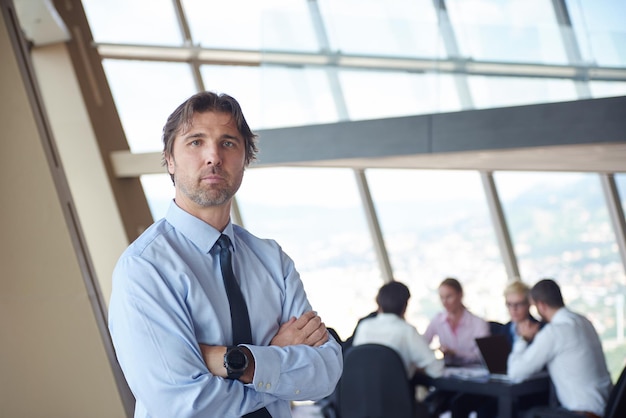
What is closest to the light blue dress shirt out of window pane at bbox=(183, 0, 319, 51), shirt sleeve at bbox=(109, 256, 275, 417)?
shirt sleeve at bbox=(109, 256, 275, 417)

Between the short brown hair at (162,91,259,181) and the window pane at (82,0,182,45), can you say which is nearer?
the short brown hair at (162,91,259,181)

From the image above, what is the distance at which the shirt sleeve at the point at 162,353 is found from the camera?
5.16 ft

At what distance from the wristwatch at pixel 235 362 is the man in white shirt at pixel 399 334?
3021 mm

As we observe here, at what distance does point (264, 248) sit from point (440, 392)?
3316mm

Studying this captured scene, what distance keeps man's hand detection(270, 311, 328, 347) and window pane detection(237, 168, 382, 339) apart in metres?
6.12

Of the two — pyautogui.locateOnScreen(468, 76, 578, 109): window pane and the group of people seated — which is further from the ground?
pyautogui.locateOnScreen(468, 76, 578, 109): window pane

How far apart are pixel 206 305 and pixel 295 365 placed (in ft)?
0.78

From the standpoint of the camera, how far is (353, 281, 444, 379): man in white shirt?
4578 millimetres

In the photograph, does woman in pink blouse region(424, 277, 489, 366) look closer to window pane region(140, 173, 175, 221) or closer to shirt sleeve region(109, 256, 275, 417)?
window pane region(140, 173, 175, 221)

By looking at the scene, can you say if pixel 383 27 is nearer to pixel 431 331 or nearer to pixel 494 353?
Answer: pixel 494 353

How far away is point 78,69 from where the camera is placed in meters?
6.86

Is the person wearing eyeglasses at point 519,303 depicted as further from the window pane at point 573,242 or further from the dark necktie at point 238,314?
the dark necktie at point 238,314

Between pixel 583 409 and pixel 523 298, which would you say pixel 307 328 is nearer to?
pixel 583 409

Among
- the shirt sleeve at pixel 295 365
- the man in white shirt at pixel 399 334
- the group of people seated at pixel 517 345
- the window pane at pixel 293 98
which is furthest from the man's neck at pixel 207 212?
the window pane at pixel 293 98
